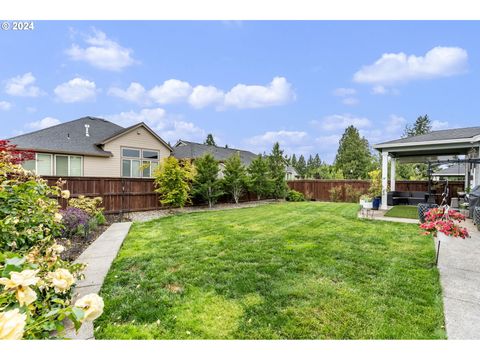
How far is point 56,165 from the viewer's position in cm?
1279

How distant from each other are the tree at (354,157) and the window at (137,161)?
28.2 m

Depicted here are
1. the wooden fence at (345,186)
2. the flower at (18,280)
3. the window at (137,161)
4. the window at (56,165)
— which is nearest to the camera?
the flower at (18,280)

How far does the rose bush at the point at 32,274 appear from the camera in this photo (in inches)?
38.5

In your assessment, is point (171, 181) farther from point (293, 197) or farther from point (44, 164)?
point (293, 197)

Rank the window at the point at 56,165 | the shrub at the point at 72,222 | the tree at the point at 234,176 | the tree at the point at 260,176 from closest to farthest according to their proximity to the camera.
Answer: the shrub at the point at 72,222, the window at the point at 56,165, the tree at the point at 234,176, the tree at the point at 260,176

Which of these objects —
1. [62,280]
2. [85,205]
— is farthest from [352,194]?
[62,280]

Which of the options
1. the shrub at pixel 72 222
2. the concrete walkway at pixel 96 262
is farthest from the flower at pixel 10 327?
the shrub at pixel 72 222

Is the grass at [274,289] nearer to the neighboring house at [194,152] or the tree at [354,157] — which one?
the neighboring house at [194,152]

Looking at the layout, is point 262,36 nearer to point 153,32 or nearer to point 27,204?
point 153,32

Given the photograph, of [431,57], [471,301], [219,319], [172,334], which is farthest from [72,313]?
[431,57]

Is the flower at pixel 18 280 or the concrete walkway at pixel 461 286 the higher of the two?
the flower at pixel 18 280

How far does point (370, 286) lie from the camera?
335 centimetres
